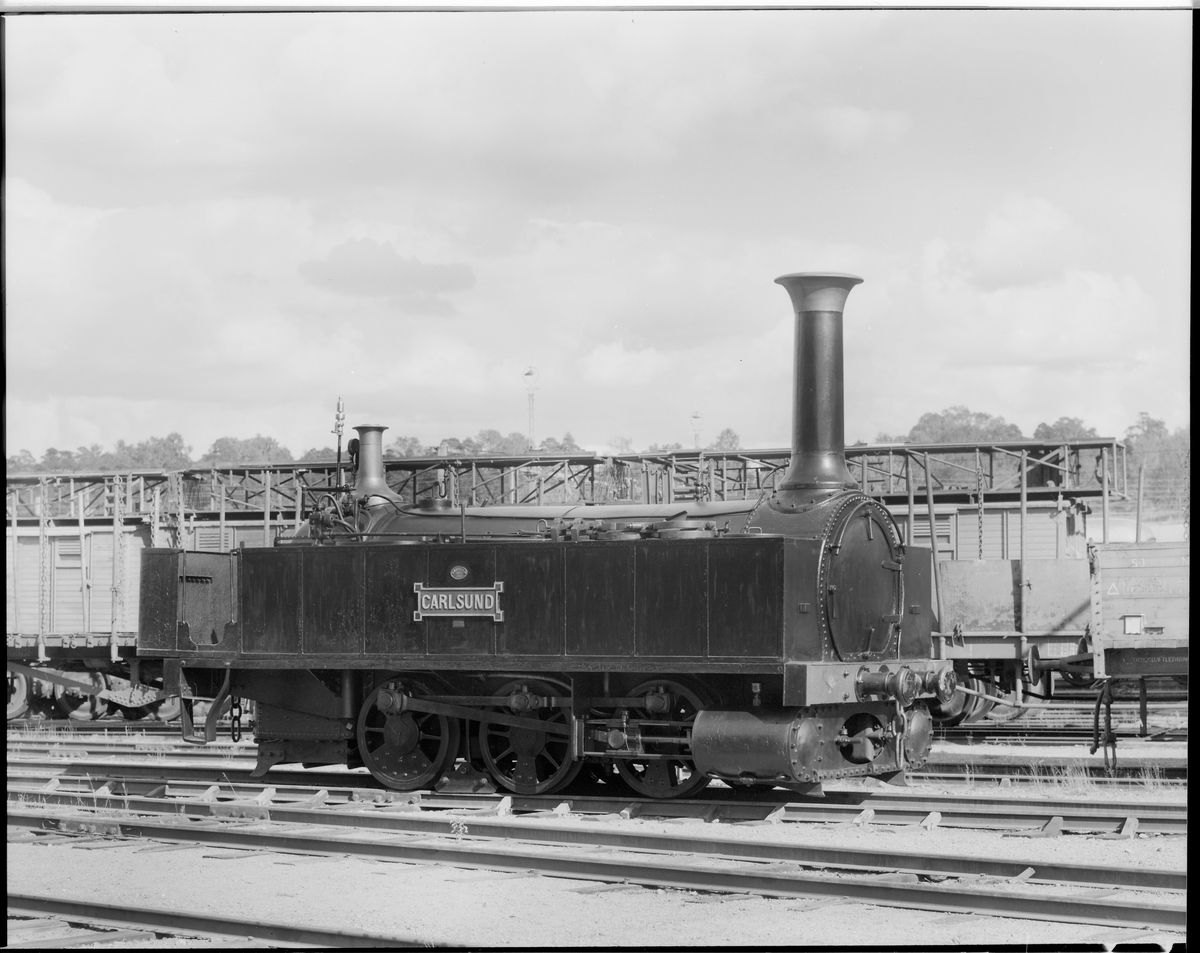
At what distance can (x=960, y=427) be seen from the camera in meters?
49.0

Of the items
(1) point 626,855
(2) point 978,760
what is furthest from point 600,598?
(2) point 978,760

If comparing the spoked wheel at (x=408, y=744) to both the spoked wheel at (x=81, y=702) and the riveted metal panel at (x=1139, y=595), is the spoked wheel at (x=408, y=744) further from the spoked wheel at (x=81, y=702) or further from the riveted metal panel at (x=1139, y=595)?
the spoked wheel at (x=81, y=702)

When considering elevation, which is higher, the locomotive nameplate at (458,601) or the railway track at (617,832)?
the locomotive nameplate at (458,601)

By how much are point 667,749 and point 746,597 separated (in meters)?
1.55

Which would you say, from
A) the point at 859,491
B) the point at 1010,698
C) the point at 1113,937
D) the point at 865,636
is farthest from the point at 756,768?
the point at 1010,698

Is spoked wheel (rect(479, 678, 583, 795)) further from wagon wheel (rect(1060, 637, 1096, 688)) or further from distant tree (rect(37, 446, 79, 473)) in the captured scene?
distant tree (rect(37, 446, 79, 473))

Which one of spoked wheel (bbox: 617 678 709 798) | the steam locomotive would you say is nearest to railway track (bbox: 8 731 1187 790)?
the steam locomotive

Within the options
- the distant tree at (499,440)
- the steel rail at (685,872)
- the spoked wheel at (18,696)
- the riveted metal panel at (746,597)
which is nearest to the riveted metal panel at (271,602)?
the steel rail at (685,872)

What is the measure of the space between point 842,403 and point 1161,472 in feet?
110

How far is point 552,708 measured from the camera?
11.6 metres

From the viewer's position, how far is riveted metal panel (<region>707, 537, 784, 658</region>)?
34.0 feet

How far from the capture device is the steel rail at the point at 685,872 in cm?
707

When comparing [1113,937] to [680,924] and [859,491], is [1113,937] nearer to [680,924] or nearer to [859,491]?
[680,924]

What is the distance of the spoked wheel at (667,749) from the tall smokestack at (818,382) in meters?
1.84
